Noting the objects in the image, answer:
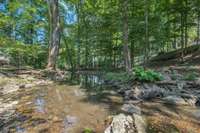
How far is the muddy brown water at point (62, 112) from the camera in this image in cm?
563

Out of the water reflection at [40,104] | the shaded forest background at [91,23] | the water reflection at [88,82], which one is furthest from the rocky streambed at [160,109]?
the shaded forest background at [91,23]

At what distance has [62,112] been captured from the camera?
6.93 metres

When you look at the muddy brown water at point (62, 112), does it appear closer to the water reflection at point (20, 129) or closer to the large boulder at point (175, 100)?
the water reflection at point (20, 129)

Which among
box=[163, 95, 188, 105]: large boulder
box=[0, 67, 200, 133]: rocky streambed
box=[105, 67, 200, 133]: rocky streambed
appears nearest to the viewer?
box=[105, 67, 200, 133]: rocky streambed

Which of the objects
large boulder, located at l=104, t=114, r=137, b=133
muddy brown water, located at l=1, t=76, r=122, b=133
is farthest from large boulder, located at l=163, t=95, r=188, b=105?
large boulder, located at l=104, t=114, r=137, b=133

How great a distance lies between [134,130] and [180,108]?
321 centimetres

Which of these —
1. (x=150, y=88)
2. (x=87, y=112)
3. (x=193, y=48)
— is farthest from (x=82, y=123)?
(x=193, y=48)

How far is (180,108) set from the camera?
25.2 feet

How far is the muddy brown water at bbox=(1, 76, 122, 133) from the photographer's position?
18.5 feet

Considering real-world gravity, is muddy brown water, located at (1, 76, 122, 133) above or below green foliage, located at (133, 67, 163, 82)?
below

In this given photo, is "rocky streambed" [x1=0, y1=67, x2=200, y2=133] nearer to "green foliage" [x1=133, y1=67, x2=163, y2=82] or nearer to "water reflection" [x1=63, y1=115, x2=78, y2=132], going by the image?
"water reflection" [x1=63, y1=115, x2=78, y2=132]

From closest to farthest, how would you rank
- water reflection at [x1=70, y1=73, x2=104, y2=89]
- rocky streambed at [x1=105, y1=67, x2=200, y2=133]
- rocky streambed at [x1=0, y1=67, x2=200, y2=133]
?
rocky streambed at [x1=105, y1=67, x2=200, y2=133]
rocky streambed at [x1=0, y1=67, x2=200, y2=133]
water reflection at [x1=70, y1=73, x2=104, y2=89]

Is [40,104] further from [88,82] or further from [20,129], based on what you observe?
[88,82]

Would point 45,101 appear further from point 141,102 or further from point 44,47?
point 44,47
